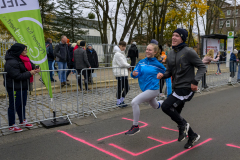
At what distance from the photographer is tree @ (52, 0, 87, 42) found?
30.2 m

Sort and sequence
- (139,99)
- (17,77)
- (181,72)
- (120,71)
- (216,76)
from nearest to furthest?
1. (181,72)
2. (139,99)
3. (17,77)
4. (120,71)
5. (216,76)

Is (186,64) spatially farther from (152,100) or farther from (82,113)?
(82,113)

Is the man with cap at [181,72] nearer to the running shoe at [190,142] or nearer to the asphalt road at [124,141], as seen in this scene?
Answer: the running shoe at [190,142]

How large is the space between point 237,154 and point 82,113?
12.1 feet

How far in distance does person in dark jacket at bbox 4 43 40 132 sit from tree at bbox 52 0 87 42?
1065 inches

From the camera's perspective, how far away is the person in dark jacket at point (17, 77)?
4.40 meters

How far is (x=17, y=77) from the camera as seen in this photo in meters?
4.41

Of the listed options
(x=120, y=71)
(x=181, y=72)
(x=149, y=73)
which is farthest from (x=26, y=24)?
(x=181, y=72)

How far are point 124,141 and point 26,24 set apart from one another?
2902mm

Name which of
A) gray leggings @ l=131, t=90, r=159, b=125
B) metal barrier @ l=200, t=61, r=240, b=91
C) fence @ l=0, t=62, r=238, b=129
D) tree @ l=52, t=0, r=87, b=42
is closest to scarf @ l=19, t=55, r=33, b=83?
fence @ l=0, t=62, r=238, b=129

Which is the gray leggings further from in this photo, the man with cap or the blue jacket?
the man with cap

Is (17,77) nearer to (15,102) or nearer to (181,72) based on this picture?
(15,102)

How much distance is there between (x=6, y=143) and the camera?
160 inches

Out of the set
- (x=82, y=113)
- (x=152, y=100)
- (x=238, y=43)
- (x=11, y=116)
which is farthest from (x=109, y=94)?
(x=238, y=43)
